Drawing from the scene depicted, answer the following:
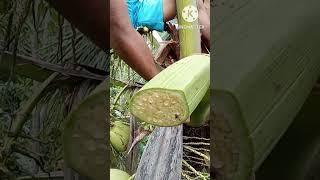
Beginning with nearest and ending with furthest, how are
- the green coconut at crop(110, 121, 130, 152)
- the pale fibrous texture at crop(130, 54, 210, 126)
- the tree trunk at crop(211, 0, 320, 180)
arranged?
1. the tree trunk at crop(211, 0, 320, 180)
2. the pale fibrous texture at crop(130, 54, 210, 126)
3. the green coconut at crop(110, 121, 130, 152)

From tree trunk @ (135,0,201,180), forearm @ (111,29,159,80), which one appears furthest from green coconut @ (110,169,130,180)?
forearm @ (111,29,159,80)

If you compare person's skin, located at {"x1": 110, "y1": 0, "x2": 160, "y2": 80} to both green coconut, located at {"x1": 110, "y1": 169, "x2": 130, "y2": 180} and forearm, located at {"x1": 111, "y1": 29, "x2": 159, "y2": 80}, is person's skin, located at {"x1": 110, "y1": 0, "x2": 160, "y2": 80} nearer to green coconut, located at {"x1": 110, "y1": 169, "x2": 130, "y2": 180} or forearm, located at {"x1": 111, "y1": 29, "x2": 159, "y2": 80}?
forearm, located at {"x1": 111, "y1": 29, "x2": 159, "y2": 80}

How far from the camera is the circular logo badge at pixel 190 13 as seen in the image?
694 millimetres

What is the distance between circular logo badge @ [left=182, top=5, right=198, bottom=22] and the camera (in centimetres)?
69

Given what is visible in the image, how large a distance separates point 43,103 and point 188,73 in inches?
11.7

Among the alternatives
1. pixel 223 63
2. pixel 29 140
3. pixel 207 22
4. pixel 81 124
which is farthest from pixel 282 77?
pixel 29 140

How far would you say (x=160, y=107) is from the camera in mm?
661

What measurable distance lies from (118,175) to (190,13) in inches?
11.7

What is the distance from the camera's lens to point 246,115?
53cm

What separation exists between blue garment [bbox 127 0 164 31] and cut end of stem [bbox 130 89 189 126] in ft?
0.44

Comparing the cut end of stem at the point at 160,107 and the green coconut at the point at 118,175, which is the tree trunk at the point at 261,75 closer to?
the cut end of stem at the point at 160,107

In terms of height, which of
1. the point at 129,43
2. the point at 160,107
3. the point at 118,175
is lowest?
the point at 118,175

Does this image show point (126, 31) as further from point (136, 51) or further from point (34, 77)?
point (34, 77)

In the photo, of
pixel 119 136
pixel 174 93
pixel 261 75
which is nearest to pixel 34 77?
pixel 119 136
